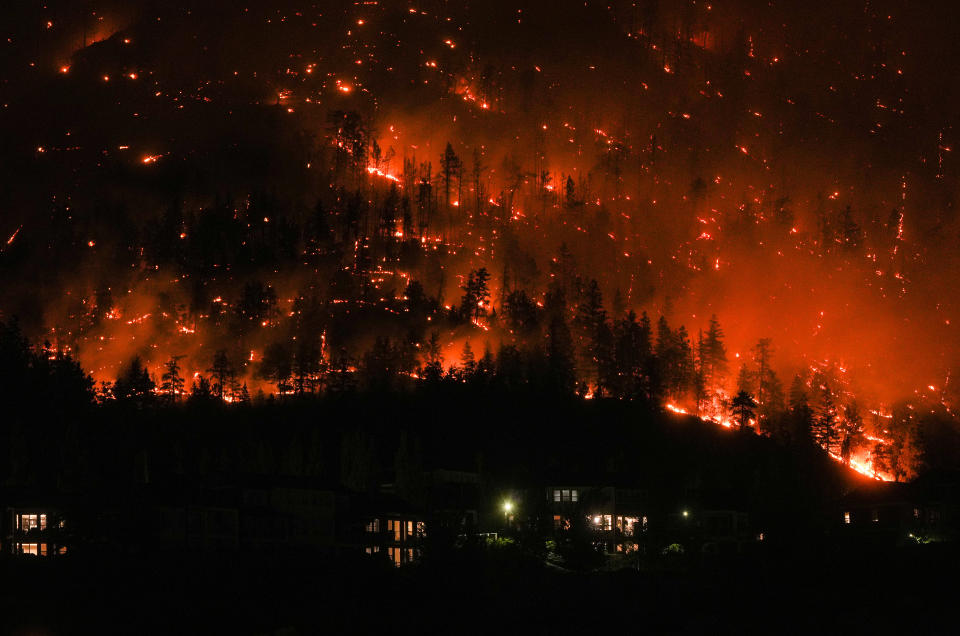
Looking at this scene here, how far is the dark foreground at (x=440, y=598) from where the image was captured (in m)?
63.4

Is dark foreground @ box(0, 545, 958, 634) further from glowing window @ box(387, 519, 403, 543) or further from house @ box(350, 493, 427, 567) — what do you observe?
glowing window @ box(387, 519, 403, 543)

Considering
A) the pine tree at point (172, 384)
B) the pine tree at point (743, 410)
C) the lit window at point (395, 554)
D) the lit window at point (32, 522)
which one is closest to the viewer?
Result: the lit window at point (32, 522)

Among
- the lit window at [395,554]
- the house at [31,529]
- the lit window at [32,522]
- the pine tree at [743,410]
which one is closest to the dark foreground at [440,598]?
the house at [31,529]

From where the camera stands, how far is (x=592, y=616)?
68062 millimetres

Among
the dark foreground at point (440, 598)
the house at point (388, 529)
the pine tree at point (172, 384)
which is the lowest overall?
the dark foreground at point (440, 598)

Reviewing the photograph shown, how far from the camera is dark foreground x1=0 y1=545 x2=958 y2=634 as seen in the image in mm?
63375

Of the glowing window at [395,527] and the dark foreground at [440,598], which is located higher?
the glowing window at [395,527]

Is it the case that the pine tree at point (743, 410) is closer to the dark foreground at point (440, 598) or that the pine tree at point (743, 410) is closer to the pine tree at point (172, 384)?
the dark foreground at point (440, 598)

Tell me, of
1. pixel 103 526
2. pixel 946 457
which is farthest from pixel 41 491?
pixel 946 457

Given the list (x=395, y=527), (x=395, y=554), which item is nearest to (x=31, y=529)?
(x=395, y=527)

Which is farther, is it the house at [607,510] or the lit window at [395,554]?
the house at [607,510]

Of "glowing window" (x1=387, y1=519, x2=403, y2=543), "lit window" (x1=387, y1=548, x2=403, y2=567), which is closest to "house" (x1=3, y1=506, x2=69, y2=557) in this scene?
"glowing window" (x1=387, y1=519, x2=403, y2=543)

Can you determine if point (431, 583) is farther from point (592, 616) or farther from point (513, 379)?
point (513, 379)

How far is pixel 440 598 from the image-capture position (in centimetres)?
7112
